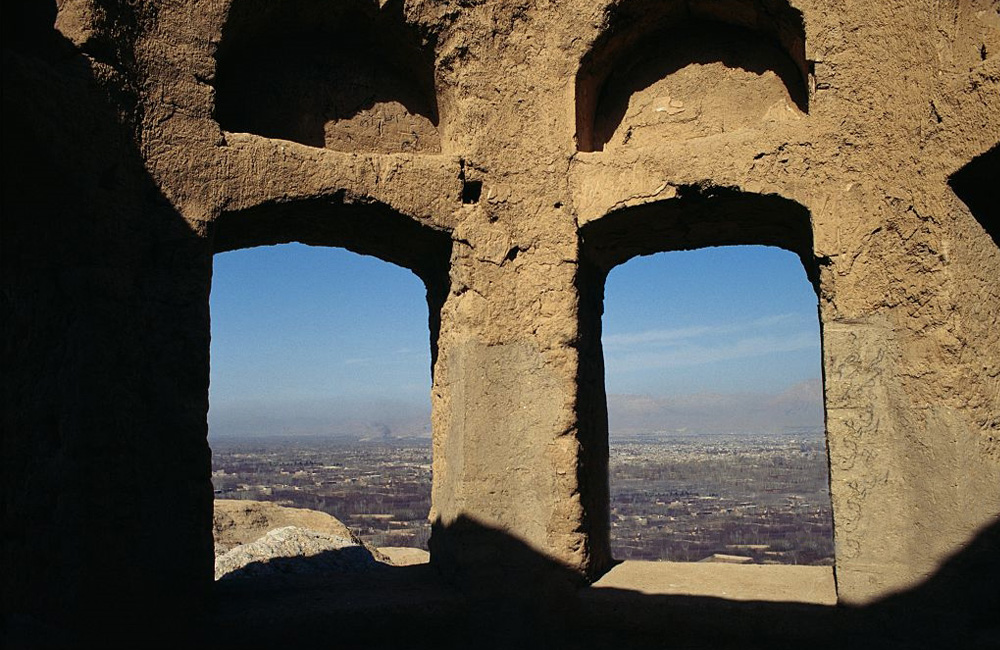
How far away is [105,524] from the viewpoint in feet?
13.0

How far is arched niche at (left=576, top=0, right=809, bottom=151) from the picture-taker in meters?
4.84

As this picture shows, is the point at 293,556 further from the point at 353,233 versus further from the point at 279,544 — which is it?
the point at 353,233

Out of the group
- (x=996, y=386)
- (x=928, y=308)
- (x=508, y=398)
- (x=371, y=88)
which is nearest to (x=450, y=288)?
(x=508, y=398)

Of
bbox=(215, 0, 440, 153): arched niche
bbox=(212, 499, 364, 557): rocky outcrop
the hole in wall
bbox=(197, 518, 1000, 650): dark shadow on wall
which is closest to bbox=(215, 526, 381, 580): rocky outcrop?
bbox=(197, 518, 1000, 650): dark shadow on wall

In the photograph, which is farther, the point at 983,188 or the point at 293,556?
the point at 293,556

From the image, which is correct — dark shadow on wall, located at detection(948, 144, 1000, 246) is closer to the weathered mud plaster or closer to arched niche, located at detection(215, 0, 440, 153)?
the weathered mud plaster

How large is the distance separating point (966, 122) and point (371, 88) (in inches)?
131

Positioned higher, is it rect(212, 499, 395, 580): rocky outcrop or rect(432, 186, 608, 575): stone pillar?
rect(432, 186, 608, 575): stone pillar

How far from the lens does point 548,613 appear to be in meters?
4.49

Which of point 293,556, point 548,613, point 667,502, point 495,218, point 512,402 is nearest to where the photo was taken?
point 548,613

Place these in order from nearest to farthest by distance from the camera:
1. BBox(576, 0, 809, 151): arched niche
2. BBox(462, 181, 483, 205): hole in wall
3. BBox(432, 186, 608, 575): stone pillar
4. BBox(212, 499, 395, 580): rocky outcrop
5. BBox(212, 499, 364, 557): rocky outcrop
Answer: BBox(432, 186, 608, 575): stone pillar, BBox(576, 0, 809, 151): arched niche, BBox(462, 181, 483, 205): hole in wall, BBox(212, 499, 395, 580): rocky outcrop, BBox(212, 499, 364, 557): rocky outcrop

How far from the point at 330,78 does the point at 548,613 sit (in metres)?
3.40

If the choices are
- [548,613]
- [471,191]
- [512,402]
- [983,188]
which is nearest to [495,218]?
[471,191]

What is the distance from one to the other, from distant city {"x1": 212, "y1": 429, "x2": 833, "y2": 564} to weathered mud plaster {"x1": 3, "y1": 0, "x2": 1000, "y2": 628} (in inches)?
142
